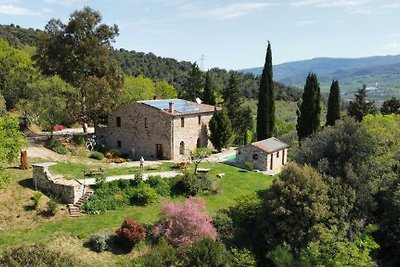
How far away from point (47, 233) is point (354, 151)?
68.4 feet

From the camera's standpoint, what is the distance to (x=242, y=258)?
2572 cm

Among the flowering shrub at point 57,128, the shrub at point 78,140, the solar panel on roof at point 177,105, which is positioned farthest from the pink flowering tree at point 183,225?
the flowering shrub at point 57,128

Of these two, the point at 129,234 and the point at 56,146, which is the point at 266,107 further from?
the point at 129,234

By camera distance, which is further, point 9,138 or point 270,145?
point 270,145

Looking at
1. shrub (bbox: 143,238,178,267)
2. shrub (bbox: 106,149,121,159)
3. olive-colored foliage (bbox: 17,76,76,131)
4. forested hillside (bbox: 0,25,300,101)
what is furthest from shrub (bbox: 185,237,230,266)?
forested hillside (bbox: 0,25,300,101)

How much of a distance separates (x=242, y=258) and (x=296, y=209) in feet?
14.5

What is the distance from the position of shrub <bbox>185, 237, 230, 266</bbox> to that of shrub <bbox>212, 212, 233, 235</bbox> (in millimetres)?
4568

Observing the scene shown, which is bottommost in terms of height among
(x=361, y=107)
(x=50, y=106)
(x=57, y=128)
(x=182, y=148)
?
(x=182, y=148)

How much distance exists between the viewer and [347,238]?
2700 cm

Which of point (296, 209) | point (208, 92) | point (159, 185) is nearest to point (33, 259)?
point (296, 209)

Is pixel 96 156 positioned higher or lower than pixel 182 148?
lower

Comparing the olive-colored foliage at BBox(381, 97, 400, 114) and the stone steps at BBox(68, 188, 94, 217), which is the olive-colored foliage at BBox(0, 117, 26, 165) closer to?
the stone steps at BBox(68, 188, 94, 217)

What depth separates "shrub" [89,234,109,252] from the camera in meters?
25.8

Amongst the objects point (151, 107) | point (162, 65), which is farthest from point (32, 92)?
point (162, 65)
